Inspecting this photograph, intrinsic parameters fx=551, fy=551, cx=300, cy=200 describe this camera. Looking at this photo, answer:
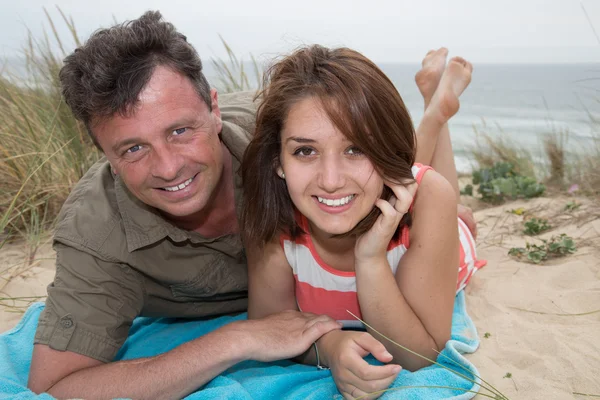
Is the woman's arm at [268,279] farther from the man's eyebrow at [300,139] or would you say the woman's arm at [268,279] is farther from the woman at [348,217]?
the man's eyebrow at [300,139]

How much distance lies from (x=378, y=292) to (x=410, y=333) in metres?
0.26

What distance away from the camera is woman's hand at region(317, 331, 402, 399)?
7.32ft

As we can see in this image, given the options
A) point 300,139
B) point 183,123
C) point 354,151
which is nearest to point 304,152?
point 300,139

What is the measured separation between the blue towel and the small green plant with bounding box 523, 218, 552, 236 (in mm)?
1282

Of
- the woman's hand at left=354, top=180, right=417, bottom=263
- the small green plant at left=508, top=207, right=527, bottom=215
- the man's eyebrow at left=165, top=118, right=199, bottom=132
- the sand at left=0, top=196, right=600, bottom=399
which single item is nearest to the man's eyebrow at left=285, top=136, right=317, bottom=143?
the woman's hand at left=354, top=180, right=417, bottom=263

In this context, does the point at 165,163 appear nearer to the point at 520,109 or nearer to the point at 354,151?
the point at 354,151

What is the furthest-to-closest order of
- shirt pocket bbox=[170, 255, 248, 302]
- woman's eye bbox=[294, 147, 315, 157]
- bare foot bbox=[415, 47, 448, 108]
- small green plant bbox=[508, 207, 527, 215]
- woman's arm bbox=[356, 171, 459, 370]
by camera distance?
small green plant bbox=[508, 207, 527, 215] < bare foot bbox=[415, 47, 448, 108] < shirt pocket bbox=[170, 255, 248, 302] < woman's arm bbox=[356, 171, 459, 370] < woman's eye bbox=[294, 147, 315, 157]

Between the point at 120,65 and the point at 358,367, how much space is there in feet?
5.47

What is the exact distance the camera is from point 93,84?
7.95ft

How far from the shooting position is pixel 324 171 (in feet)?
7.36

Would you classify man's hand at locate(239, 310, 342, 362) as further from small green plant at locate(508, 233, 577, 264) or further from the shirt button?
small green plant at locate(508, 233, 577, 264)

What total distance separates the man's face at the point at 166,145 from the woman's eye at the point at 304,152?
550mm

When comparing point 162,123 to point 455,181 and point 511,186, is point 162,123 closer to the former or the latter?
point 455,181

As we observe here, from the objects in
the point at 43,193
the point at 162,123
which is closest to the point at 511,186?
the point at 162,123
